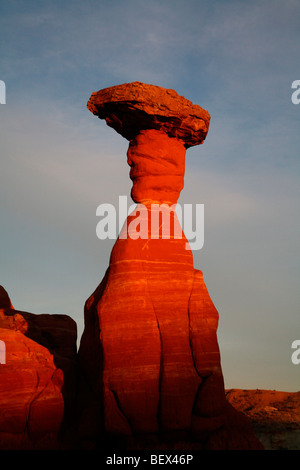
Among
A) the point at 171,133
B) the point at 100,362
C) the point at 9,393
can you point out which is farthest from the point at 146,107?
the point at 9,393

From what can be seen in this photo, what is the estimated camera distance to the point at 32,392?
1964 cm

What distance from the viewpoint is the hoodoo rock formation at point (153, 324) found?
18125 mm

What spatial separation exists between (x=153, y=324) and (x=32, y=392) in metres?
4.92

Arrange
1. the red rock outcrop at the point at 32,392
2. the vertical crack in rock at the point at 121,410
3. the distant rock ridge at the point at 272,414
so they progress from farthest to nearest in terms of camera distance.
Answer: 1. the distant rock ridge at the point at 272,414
2. the red rock outcrop at the point at 32,392
3. the vertical crack in rock at the point at 121,410

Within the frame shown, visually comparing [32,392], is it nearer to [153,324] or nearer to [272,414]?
[153,324]

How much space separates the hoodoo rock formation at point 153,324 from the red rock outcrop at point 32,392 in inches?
31.0

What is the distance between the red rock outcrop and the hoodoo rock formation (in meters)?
0.79

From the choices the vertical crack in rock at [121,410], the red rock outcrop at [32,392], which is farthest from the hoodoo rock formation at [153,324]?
the red rock outcrop at [32,392]

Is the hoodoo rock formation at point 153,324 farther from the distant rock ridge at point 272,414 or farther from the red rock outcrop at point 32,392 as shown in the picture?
the distant rock ridge at point 272,414

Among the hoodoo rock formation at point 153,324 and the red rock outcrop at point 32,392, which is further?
the red rock outcrop at point 32,392

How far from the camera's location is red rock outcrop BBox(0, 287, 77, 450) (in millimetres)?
19000

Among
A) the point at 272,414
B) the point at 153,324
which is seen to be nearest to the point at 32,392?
the point at 153,324

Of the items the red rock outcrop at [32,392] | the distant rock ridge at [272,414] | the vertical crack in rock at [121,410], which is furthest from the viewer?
the distant rock ridge at [272,414]
